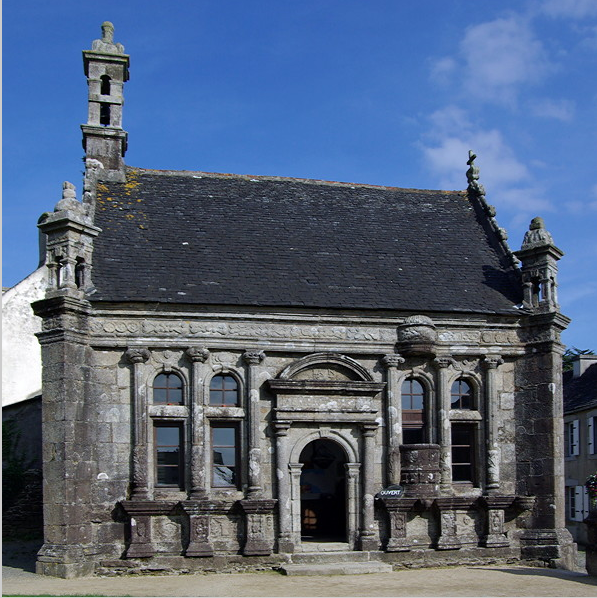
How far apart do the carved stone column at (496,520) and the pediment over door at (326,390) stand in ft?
10.5

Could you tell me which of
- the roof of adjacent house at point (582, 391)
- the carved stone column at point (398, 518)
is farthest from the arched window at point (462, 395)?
the roof of adjacent house at point (582, 391)

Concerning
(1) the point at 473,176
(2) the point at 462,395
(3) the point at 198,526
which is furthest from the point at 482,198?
(3) the point at 198,526

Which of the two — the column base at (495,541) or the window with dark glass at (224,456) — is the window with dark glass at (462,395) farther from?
the window with dark glass at (224,456)

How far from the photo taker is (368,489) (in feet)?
63.6

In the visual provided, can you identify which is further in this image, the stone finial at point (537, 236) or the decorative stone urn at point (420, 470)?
the stone finial at point (537, 236)

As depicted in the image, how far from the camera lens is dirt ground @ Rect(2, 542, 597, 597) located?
15.6 m

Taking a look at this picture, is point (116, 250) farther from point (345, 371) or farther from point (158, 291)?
point (345, 371)

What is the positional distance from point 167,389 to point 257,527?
343 centimetres

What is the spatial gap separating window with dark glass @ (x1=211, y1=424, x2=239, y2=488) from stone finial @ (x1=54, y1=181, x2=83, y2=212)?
18.2 ft

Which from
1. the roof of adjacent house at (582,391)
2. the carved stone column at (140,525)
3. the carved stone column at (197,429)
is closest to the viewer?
the carved stone column at (140,525)

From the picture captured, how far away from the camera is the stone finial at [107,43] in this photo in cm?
2342

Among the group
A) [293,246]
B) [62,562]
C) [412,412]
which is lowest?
[62,562]

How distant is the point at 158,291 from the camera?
19344 millimetres

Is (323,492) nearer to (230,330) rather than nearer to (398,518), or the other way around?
(398,518)
